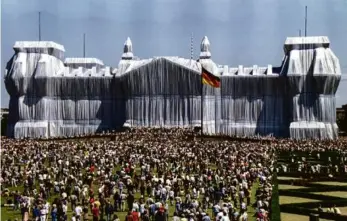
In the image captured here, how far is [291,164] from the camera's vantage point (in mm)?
45750

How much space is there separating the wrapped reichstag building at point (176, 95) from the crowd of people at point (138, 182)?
2877 centimetres

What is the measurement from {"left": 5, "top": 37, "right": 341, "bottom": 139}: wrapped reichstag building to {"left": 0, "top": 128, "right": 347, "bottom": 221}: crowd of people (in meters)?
28.8

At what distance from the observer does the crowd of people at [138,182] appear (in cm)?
2464

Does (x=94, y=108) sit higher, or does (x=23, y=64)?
(x=23, y=64)

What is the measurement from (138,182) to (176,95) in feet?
161

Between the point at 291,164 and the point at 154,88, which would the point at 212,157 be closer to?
the point at 291,164

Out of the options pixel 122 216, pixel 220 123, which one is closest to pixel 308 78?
pixel 220 123

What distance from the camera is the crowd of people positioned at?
970 inches

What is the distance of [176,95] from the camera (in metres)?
81.8

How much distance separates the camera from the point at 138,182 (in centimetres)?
3306

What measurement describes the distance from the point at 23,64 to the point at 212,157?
47.5m

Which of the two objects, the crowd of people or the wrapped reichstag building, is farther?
the wrapped reichstag building

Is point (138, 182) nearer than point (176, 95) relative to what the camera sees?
Yes

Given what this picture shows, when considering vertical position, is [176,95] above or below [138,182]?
above
